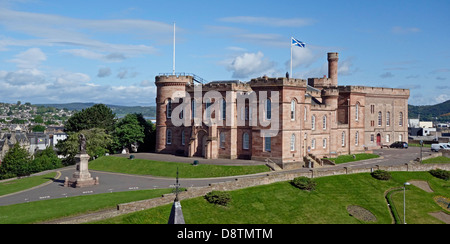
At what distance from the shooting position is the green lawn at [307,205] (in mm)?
37719

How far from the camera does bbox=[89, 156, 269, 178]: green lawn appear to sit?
51922mm

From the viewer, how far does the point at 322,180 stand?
164ft

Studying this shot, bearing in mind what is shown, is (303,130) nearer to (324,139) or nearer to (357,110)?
(324,139)

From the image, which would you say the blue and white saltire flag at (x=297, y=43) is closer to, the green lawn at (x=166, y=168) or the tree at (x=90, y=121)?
the green lawn at (x=166, y=168)

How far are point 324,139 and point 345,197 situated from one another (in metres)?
18.4

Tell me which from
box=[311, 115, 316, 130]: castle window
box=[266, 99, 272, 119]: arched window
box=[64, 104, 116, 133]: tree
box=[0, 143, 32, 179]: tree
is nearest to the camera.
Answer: box=[266, 99, 272, 119]: arched window

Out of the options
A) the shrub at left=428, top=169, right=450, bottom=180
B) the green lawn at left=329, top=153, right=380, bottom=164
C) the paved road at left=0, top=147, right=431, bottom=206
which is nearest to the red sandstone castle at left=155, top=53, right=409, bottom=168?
the green lawn at left=329, top=153, right=380, bottom=164

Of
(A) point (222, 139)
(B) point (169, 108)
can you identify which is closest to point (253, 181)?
(A) point (222, 139)

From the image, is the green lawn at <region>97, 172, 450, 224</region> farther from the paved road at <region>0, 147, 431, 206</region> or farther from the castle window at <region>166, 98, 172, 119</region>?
the castle window at <region>166, 98, 172, 119</region>

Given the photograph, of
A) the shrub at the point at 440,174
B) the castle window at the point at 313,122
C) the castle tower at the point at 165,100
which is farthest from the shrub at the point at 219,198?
the shrub at the point at 440,174

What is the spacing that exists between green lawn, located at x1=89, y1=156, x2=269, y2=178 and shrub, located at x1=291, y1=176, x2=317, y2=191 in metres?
6.34

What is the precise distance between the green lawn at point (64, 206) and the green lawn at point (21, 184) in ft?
31.4

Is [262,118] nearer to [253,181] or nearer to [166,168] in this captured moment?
[253,181]

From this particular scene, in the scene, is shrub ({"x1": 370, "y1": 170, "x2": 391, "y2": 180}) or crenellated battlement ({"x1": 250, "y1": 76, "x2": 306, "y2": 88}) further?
crenellated battlement ({"x1": 250, "y1": 76, "x2": 306, "y2": 88})
